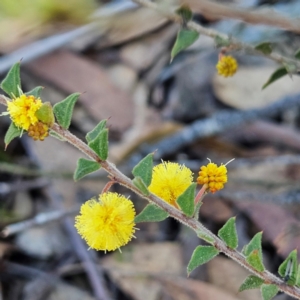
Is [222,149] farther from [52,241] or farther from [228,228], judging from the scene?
[228,228]

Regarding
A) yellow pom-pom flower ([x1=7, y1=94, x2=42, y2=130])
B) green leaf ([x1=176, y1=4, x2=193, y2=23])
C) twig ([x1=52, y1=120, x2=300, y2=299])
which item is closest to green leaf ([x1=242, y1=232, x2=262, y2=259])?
twig ([x1=52, y1=120, x2=300, y2=299])

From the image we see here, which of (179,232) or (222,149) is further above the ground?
(222,149)

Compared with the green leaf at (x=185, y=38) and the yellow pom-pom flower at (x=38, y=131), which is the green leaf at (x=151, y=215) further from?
the green leaf at (x=185, y=38)

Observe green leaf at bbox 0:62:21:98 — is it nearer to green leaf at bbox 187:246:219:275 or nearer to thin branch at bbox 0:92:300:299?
thin branch at bbox 0:92:300:299

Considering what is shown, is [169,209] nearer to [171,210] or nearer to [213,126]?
[171,210]

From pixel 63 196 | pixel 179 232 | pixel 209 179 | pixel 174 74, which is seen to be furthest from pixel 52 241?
pixel 209 179
